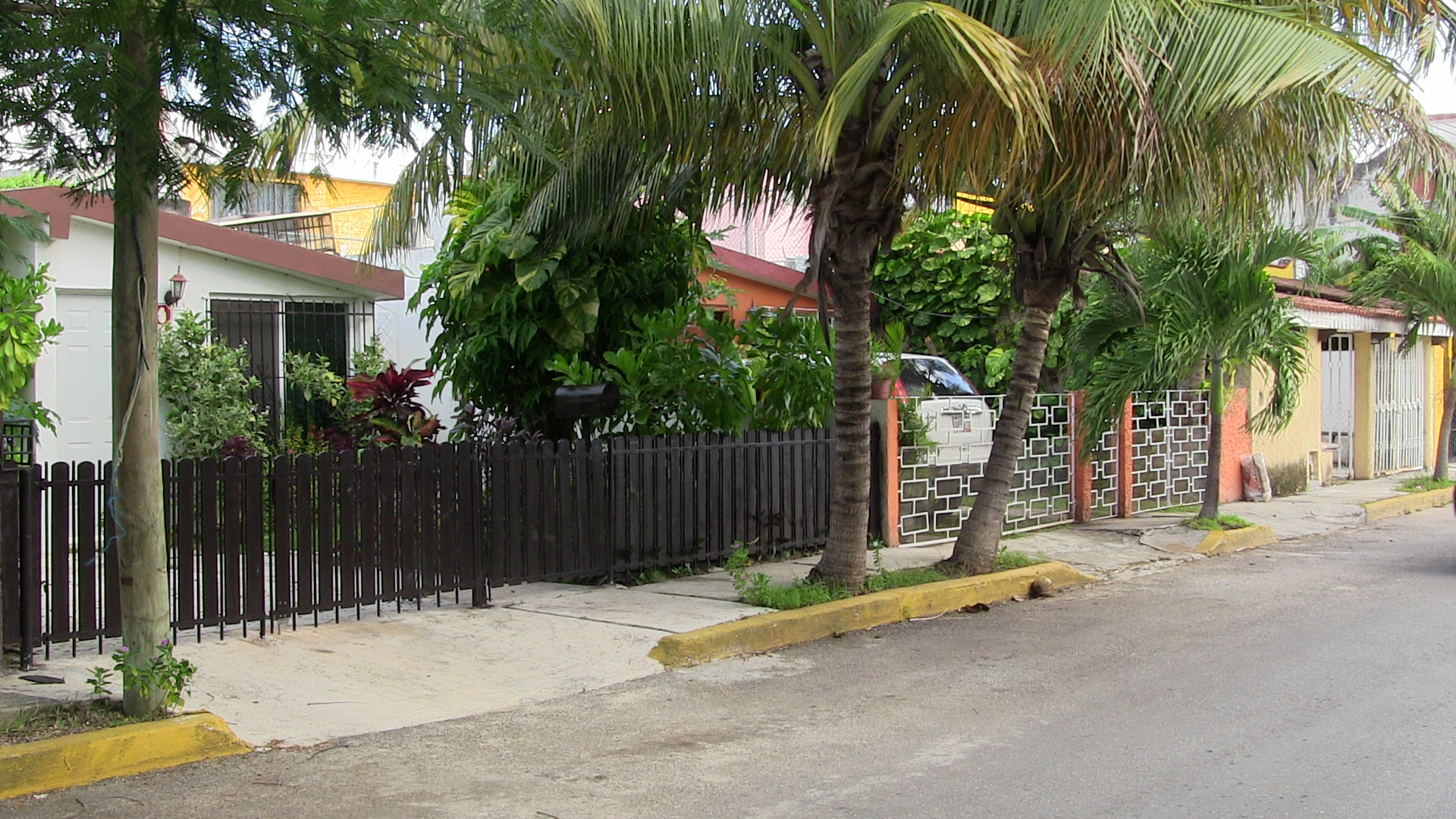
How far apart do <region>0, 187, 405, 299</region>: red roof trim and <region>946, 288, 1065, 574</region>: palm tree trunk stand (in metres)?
5.98

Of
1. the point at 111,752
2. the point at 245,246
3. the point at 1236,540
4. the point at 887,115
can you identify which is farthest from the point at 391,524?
the point at 1236,540

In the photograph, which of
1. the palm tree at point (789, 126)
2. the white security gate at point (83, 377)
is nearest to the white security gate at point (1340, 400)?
the palm tree at point (789, 126)

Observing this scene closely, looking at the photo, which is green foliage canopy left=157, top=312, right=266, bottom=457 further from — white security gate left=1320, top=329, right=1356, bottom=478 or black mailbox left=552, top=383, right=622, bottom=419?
white security gate left=1320, top=329, right=1356, bottom=478

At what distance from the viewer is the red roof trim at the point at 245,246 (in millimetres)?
12305

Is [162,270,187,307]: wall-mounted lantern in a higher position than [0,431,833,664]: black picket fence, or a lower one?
higher

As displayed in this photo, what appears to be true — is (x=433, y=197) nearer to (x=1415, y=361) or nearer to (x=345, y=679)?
(x=345, y=679)

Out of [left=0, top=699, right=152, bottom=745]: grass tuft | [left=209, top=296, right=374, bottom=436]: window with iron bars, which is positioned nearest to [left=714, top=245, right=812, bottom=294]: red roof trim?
[left=209, top=296, right=374, bottom=436]: window with iron bars

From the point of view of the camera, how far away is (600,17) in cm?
791

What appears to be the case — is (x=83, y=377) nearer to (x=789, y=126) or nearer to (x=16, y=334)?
(x=16, y=334)

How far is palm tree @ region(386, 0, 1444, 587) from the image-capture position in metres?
7.80

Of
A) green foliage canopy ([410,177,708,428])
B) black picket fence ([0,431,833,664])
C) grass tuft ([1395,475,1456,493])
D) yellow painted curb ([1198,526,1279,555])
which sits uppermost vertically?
green foliage canopy ([410,177,708,428])

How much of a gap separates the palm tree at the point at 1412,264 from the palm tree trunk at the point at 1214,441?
5504 mm

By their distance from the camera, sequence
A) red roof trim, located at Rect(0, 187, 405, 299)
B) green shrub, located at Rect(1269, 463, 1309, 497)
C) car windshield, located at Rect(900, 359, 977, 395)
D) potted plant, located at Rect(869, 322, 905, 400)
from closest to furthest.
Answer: potted plant, located at Rect(869, 322, 905, 400), red roof trim, located at Rect(0, 187, 405, 299), car windshield, located at Rect(900, 359, 977, 395), green shrub, located at Rect(1269, 463, 1309, 497)

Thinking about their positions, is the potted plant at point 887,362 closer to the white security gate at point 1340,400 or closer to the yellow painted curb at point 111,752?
the yellow painted curb at point 111,752
